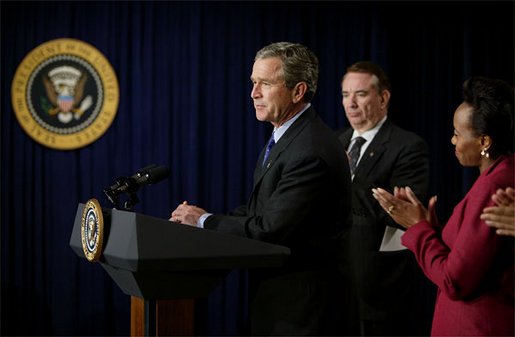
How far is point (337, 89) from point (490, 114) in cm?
313

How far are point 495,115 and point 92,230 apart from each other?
3.61 ft

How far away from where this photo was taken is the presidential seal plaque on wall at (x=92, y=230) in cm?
184

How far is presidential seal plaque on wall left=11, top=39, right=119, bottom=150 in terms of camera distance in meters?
4.86

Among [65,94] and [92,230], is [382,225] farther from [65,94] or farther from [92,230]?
[65,94]

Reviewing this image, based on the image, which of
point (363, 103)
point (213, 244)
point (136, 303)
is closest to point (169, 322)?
point (136, 303)

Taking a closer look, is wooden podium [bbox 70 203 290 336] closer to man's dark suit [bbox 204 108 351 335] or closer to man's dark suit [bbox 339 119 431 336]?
man's dark suit [bbox 204 108 351 335]

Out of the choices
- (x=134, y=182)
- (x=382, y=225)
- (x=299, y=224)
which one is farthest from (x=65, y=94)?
(x=299, y=224)

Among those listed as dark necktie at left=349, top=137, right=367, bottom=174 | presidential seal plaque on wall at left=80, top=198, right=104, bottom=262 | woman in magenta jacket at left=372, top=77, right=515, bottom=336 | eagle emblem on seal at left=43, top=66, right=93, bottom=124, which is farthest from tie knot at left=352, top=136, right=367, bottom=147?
eagle emblem on seal at left=43, top=66, right=93, bottom=124

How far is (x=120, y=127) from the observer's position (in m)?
4.90

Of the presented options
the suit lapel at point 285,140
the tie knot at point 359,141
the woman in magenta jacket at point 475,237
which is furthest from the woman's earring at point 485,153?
the tie knot at point 359,141

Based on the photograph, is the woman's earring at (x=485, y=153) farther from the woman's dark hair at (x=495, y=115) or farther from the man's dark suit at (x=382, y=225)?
the man's dark suit at (x=382, y=225)

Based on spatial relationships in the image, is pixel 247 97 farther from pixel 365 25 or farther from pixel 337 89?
pixel 365 25

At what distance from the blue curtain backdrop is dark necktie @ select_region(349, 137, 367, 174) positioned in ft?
4.62

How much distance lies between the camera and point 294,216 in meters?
2.15
